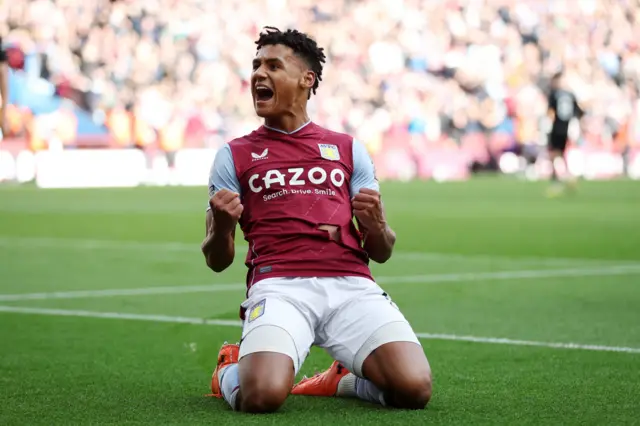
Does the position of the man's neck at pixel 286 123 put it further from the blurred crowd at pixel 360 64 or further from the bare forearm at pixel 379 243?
the blurred crowd at pixel 360 64

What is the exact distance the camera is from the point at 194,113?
32.1 metres

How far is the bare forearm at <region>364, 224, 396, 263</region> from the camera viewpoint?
16.1ft

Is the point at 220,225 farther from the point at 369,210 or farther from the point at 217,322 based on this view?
the point at 217,322

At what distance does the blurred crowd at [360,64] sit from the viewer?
30.8 m

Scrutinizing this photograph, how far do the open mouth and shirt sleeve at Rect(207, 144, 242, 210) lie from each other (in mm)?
255

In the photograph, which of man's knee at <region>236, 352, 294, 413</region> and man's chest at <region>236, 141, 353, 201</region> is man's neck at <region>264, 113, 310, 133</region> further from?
man's knee at <region>236, 352, 294, 413</region>

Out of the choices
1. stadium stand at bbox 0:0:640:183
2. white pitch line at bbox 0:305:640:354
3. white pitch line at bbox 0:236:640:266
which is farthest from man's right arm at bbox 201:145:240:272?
stadium stand at bbox 0:0:640:183

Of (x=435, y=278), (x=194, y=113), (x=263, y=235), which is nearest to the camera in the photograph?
(x=263, y=235)

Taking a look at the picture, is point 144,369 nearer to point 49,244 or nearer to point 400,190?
point 49,244

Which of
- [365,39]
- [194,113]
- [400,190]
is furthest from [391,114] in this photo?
[400,190]

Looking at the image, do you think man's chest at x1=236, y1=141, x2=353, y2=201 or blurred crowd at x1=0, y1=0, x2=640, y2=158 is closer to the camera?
man's chest at x1=236, y1=141, x2=353, y2=201

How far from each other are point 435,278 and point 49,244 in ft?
17.8

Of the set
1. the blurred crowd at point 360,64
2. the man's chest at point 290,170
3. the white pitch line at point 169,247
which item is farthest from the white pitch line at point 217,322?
the blurred crowd at point 360,64

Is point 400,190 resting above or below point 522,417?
below
